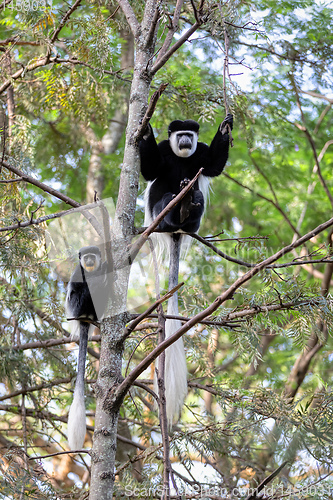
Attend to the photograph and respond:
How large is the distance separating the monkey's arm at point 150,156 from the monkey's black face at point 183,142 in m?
0.14

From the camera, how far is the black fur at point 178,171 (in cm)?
250

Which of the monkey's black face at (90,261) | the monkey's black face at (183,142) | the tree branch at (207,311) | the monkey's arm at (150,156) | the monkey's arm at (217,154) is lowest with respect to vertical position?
the tree branch at (207,311)

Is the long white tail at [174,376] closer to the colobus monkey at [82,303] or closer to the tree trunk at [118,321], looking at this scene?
the colobus monkey at [82,303]

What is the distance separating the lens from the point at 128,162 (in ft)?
6.42

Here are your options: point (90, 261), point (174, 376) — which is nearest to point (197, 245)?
point (90, 261)

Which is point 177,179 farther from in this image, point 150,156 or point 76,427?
point 76,427

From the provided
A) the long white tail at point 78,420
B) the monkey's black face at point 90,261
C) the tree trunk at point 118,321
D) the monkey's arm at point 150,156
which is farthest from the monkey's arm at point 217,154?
the long white tail at point 78,420

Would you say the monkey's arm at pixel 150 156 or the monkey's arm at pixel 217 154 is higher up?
the monkey's arm at pixel 217 154

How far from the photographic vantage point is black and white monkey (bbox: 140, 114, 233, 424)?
7.30 feet

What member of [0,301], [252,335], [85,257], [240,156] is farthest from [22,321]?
[240,156]

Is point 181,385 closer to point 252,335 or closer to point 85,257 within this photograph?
point 252,335

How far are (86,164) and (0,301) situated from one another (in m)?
2.62

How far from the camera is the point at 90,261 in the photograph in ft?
Answer: 8.27

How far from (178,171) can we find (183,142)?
0.19m
